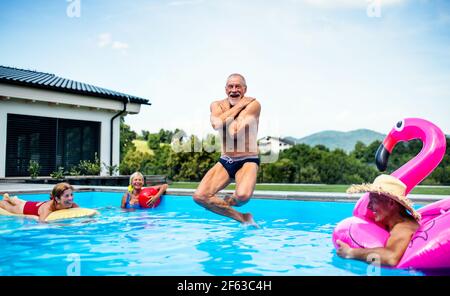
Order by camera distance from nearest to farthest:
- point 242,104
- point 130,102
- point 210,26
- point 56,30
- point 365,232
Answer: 1. point 365,232
2. point 242,104
3. point 210,26
4. point 56,30
5. point 130,102

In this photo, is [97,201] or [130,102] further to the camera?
[130,102]

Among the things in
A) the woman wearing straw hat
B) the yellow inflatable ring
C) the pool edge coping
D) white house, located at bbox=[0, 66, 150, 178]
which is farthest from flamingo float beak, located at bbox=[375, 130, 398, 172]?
white house, located at bbox=[0, 66, 150, 178]

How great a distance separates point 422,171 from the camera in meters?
3.90

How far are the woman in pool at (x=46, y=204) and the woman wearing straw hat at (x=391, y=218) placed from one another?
388 cm

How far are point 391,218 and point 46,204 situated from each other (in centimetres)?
461

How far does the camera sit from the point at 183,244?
4.54 meters

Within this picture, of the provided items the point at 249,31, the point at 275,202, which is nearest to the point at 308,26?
the point at 249,31

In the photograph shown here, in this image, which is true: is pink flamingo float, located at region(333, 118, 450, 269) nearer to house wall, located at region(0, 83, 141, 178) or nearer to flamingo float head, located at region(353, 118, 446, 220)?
flamingo float head, located at region(353, 118, 446, 220)

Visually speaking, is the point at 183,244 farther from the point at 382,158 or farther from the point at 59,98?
the point at 59,98

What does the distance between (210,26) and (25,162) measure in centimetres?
938

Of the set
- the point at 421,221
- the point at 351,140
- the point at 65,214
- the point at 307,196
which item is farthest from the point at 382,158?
the point at 351,140

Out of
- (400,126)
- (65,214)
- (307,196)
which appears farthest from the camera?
(307,196)

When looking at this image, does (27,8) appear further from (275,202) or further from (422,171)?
(422,171)
